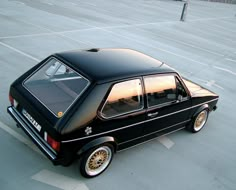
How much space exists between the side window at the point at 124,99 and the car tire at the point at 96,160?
0.52 meters

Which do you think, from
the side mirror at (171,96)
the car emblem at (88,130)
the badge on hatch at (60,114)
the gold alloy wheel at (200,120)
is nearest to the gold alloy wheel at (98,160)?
the car emblem at (88,130)

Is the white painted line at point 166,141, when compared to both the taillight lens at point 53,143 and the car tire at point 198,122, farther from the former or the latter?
the taillight lens at point 53,143

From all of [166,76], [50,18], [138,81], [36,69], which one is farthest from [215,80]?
[50,18]

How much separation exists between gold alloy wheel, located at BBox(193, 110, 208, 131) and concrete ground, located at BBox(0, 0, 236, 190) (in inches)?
6.7

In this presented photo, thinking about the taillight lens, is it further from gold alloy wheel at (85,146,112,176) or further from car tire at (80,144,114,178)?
gold alloy wheel at (85,146,112,176)

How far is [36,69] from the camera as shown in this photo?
4422mm

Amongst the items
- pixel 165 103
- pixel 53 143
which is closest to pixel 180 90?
pixel 165 103

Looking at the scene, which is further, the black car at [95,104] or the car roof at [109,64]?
the car roof at [109,64]

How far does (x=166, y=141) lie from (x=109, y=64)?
6.72ft

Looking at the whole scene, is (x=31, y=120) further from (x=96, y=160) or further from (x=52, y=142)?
(x=96, y=160)

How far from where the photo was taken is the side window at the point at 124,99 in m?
3.80

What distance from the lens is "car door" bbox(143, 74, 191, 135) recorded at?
433 centimetres

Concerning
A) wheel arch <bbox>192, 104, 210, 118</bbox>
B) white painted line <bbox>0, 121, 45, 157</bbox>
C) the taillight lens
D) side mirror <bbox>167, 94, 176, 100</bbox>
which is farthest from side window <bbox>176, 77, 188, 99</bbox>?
white painted line <bbox>0, 121, 45, 157</bbox>

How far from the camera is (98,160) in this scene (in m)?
3.94
